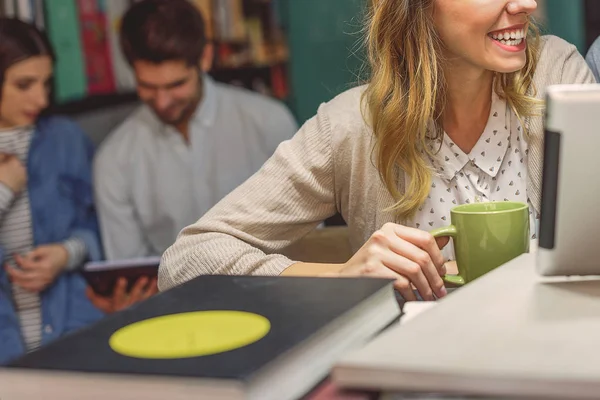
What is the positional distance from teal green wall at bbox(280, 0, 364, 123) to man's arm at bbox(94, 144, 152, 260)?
550 mm

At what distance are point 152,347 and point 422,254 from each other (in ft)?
1.41

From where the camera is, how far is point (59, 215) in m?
2.45

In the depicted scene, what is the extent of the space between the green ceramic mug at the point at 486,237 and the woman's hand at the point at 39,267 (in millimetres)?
1651

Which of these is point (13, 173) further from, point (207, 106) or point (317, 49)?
point (317, 49)

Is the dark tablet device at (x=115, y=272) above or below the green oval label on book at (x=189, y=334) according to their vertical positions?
below

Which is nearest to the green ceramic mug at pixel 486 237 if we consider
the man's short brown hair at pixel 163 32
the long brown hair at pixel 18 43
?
the man's short brown hair at pixel 163 32

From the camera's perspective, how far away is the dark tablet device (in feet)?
7.98

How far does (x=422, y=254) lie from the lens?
1017mm

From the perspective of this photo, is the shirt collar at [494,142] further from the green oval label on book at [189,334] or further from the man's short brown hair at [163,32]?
the man's short brown hair at [163,32]

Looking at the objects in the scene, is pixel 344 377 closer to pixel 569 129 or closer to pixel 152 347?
pixel 152 347

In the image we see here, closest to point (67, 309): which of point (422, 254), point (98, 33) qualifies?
point (98, 33)

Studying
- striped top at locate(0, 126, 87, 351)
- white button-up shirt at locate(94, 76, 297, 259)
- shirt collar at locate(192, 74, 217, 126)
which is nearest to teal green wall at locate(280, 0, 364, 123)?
white button-up shirt at locate(94, 76, 297, 259)

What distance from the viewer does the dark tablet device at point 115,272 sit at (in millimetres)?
2431

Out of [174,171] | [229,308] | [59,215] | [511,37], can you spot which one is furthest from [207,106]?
[229,308]
